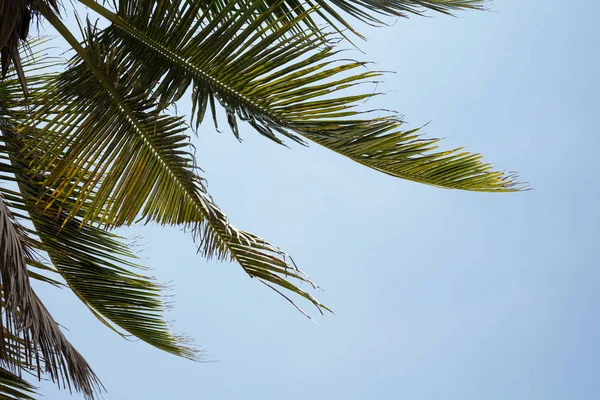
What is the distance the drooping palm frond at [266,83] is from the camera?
118 inches

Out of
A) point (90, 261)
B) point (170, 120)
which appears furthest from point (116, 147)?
point (90, 261)

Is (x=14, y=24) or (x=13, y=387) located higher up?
(x=14, y=24)

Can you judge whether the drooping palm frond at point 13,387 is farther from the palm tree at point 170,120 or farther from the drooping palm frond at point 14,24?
the drooping palm frond at point 14,24

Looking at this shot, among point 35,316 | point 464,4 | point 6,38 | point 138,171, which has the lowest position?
point 35,316

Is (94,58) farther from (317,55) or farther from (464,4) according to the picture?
(464,4)

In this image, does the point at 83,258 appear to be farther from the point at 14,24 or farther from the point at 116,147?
the point at 14,24

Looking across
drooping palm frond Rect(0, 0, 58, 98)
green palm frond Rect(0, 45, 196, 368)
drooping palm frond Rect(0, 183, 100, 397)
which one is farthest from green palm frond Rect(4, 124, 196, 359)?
drooping palm frond Rect(0, 0, 58, 98)

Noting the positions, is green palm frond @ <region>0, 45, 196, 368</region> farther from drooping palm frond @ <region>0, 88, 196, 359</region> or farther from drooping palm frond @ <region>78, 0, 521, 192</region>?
drooping palm frond @ <region>78, 0, 521, 192</region>

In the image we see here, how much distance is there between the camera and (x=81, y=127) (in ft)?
10.5

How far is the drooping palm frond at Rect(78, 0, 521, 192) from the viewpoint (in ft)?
9.80

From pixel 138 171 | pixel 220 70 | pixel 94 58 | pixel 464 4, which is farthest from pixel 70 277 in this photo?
pixel 464 4

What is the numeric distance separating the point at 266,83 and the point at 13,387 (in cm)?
177

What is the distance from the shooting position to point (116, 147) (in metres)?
3.24

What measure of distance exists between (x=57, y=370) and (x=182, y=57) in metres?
1.56
